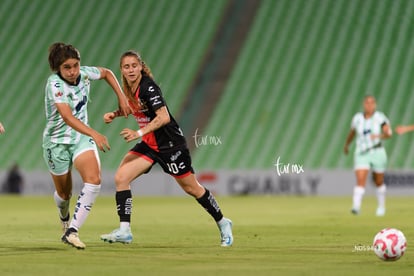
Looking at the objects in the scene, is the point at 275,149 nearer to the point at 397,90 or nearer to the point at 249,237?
the point at 397,90

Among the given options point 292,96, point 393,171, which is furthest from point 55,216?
point 292,96

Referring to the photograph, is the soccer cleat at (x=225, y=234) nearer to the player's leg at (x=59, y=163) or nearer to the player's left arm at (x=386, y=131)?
the player's leg at (x=59, y=163)

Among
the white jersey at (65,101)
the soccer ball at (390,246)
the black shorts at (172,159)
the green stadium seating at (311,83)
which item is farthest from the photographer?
the green stadium seating at (311,83)

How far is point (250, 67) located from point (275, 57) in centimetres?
89

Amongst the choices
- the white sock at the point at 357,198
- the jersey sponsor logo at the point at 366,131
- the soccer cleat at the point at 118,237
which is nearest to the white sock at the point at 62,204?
the soccer cleat at the point at 118,237

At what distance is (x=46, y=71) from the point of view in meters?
30.4

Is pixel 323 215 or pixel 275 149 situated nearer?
pixel 323 215

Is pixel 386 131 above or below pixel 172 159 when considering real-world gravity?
above

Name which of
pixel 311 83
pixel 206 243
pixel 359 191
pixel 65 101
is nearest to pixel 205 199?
pixel 206 243

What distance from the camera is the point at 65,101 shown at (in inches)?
360

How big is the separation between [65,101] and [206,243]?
2.30 metres

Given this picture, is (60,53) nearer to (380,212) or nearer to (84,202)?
(84,202)

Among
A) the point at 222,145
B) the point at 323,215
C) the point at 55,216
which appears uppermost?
the point at 222,145

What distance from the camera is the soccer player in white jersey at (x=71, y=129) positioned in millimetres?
9148
